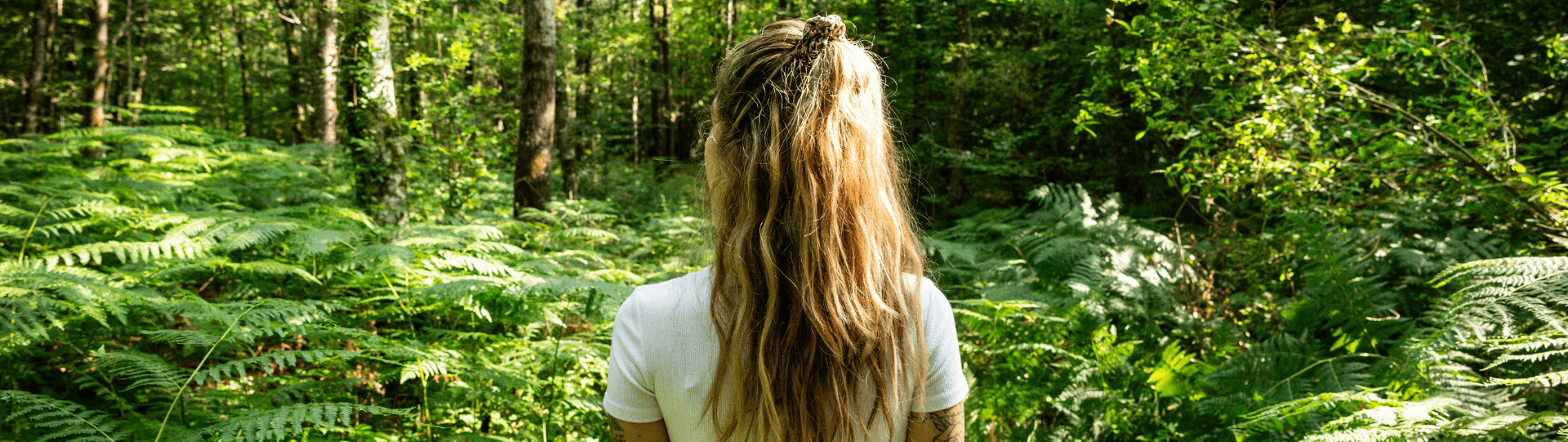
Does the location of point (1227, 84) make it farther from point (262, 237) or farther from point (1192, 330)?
point (262, 237)

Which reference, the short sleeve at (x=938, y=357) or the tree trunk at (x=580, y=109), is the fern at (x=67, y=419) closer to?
the short sleeve at (x=938, y=357)

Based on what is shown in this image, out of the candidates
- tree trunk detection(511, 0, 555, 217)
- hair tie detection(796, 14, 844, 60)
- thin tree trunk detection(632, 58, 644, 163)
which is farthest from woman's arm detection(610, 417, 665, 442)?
thin tree trunk detection(632, 58, 644, 163)

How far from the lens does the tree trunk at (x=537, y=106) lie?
7.14 m

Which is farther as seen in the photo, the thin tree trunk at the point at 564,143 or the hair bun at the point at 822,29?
the thin tree trunk at the point at 564,143

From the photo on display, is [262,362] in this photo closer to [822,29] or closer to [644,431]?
[644,431]

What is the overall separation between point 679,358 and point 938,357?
52 centimetres

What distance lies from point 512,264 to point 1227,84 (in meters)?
4.85

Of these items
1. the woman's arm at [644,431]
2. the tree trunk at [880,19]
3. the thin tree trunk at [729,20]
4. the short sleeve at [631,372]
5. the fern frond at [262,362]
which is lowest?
the fern frond at [262,362]

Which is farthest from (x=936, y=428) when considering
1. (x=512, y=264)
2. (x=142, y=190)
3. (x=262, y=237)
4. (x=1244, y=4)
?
(x=1244, y=4)

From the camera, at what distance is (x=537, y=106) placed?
734 centimetres

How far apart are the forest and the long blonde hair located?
320 millimetres

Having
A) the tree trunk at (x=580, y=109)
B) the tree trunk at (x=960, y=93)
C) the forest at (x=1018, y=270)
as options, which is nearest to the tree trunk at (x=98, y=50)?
the forest at (x=1018, y=270)

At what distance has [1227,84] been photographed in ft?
15.0

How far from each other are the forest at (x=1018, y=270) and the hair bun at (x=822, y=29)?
482mm
